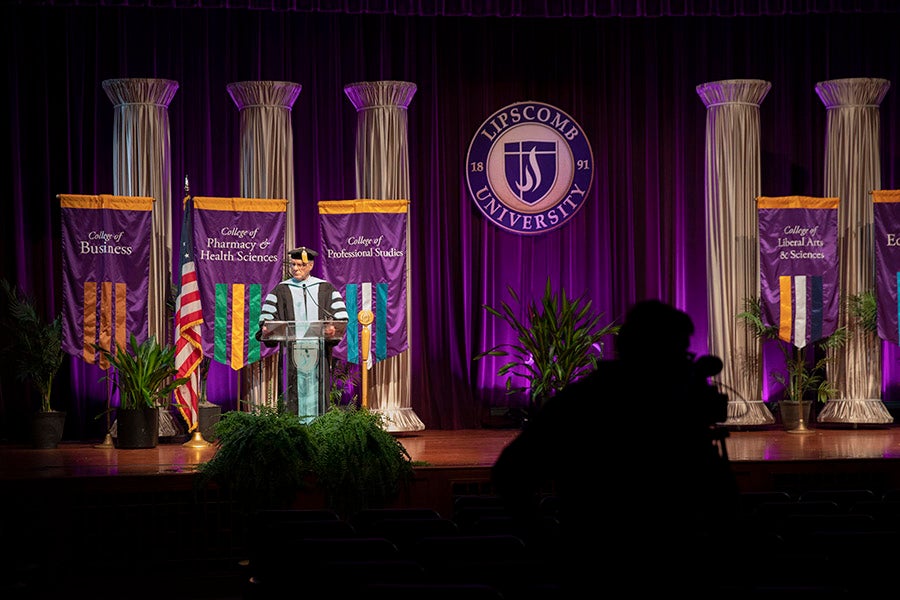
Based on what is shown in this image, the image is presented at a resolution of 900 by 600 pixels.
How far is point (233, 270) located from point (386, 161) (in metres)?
1.77

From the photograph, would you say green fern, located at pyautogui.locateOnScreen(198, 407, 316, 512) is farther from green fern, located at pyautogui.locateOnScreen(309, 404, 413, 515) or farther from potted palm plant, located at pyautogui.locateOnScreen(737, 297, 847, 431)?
potted palm plant, located at pyautogui.locateOnScreen(737, 297, 847, 431)

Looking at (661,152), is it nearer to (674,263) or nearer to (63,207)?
(674,263)

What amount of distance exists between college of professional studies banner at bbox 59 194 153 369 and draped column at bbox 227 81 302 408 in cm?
101

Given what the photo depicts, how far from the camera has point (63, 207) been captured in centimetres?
927

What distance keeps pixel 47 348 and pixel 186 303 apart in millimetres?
1179

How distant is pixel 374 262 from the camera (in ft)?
32.4

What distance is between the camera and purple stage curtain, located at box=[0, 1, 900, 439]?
1052 cm

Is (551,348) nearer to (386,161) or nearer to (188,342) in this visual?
(386,161)

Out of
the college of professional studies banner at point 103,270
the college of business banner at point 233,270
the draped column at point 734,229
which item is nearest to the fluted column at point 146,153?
the college of professional studies banner at point 103,270

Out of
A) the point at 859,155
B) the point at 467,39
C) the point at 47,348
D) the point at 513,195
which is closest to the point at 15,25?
the point at 47,348

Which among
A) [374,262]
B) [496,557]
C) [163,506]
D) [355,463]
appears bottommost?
[163,506]

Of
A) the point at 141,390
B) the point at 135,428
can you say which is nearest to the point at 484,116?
the point at 141,390

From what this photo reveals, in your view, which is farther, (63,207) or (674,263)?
(674,263)

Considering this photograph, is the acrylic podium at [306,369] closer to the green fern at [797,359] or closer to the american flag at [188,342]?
the american flag at [188,342]
